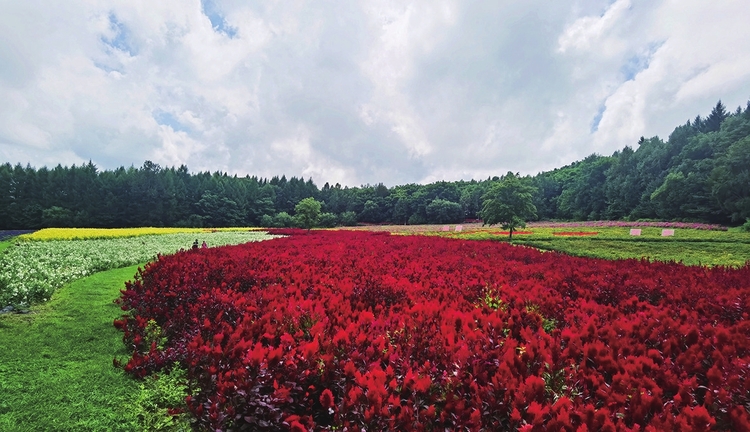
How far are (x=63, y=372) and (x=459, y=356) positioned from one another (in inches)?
172

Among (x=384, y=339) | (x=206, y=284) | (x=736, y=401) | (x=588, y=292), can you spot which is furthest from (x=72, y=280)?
(x=736, y=401)

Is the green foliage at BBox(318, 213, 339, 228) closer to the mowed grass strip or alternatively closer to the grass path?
the mowed grass strip

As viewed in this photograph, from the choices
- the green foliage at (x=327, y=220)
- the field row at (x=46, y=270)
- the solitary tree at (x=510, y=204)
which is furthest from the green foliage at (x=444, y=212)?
the field row at (x=46, y=270)

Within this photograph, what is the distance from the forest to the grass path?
3016 centimetres

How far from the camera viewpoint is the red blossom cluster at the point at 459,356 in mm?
1894

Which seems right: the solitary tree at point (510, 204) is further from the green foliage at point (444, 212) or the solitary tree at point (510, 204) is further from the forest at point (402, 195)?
the green foliage at point (444, 212)

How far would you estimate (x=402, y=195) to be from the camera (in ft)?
225

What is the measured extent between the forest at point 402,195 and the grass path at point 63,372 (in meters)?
30.2

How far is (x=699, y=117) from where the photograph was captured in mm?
59844

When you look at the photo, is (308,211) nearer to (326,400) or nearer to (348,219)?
(326,400)

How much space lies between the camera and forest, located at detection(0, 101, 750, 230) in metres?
39.0

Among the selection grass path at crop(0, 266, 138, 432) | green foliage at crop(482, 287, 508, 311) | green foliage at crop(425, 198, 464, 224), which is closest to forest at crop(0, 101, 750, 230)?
green foliage at crop(425, 198, 464, 224)

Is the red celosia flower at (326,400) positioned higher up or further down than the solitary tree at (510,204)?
further down

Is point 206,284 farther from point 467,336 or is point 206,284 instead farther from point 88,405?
point 467,336
